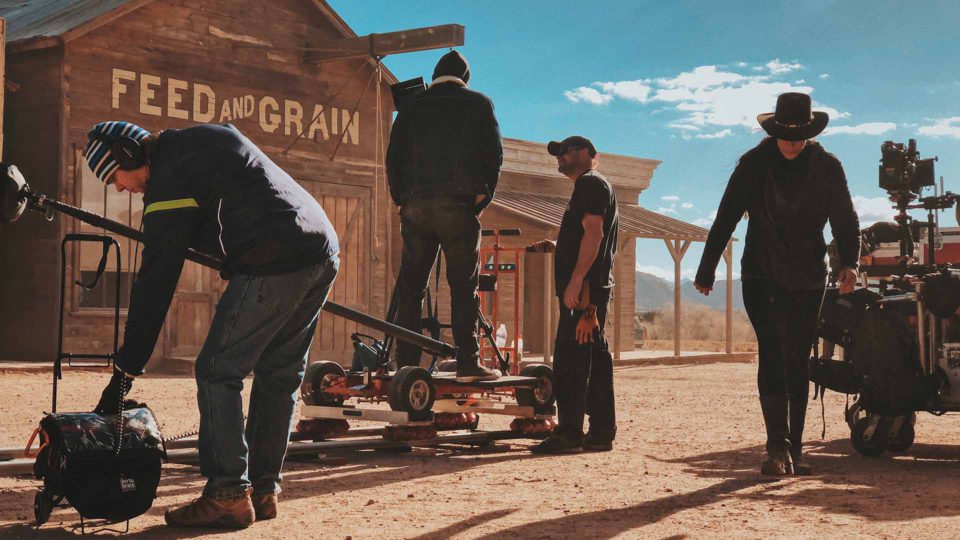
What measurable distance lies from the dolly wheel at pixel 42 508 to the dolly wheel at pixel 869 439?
4899 millimetres

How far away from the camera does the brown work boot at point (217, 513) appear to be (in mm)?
4387

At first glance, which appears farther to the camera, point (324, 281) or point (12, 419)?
point (12, 419)

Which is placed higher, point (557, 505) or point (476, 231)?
point (476, 231)

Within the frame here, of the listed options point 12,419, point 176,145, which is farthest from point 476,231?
point 12,419

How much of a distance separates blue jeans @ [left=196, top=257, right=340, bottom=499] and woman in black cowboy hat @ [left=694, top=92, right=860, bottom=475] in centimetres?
264

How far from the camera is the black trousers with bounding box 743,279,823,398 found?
247 inches

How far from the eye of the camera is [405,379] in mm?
7039

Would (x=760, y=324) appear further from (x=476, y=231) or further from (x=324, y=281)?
(x=324, y=281)

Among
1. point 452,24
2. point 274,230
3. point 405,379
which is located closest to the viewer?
point 274,230

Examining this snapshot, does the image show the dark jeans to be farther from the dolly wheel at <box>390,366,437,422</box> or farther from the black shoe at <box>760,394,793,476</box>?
the black shoe at <box>760,394,793,476</box>

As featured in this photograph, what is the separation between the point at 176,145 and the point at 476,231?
10.0 feet

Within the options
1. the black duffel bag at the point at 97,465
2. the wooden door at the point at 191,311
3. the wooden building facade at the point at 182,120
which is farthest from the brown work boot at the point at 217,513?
the wooden door at the point at 191,311

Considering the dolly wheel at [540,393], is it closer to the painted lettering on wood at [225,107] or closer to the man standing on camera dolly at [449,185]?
the man standing on camera dolly at [449,185]

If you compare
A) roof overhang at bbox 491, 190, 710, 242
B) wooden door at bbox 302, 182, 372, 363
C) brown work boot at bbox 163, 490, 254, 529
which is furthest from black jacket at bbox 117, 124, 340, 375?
roof overhang at bbox 491, 190, 710, 242
